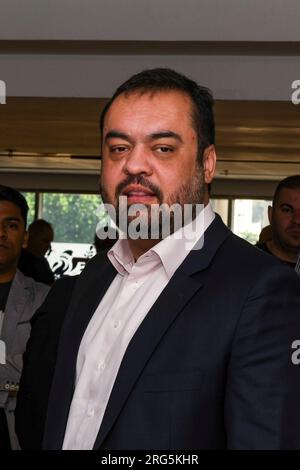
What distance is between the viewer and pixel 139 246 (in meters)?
1.20

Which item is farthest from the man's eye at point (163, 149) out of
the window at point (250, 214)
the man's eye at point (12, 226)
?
the window at point (250, 214)

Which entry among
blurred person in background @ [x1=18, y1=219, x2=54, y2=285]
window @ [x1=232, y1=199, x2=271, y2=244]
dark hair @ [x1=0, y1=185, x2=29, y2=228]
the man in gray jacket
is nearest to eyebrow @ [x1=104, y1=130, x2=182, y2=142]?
the man in gray jacket

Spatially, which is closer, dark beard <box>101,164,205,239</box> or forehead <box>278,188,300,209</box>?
dark beard <box>101,164,205,239</box>

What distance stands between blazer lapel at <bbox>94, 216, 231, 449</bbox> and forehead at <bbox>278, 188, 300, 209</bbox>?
5.36 feet

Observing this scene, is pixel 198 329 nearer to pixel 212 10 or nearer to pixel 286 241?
pixel 286 241

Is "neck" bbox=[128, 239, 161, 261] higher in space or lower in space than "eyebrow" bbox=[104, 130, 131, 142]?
lower

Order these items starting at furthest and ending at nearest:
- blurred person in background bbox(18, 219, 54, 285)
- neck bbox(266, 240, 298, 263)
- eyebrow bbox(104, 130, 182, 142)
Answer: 1. blurred person in background bbox(18, 219, 54, 285)
2. neck bbox(266, 240, 298, 263)
3. eyebrow bbox(104, 130, 182, 142)

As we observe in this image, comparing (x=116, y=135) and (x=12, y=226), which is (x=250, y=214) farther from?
(x=116, y=135)

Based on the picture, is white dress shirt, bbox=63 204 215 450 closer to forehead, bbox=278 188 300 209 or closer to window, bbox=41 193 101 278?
forehead, bbox=278 188 300 209

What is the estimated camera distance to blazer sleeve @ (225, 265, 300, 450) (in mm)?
1031

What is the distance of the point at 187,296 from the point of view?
109 cm

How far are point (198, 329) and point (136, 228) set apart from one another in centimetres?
18

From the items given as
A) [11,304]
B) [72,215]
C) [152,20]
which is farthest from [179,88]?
[72,215]

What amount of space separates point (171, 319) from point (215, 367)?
9 centimetres
